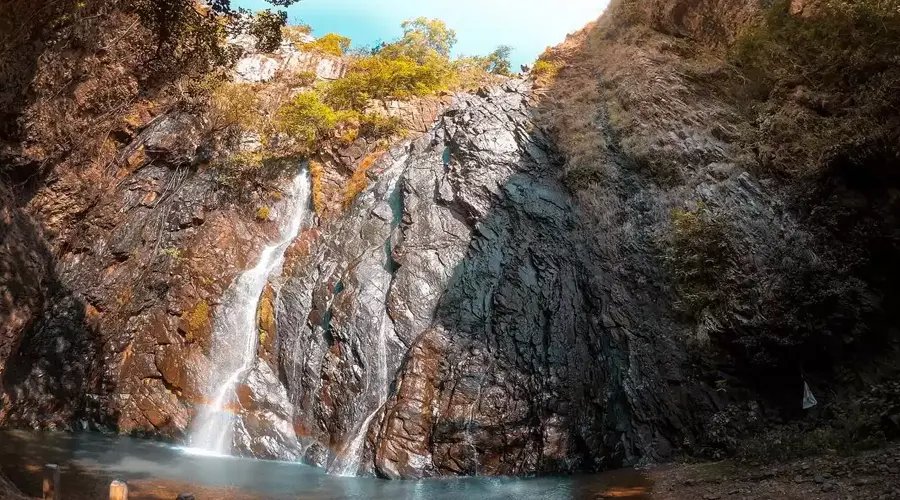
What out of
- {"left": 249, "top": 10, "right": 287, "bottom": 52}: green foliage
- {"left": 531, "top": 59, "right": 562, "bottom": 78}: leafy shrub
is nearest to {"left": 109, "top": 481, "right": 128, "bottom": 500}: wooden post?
{"left": 249, "top": 10, "right": 287, "bottom": 52}: green foliage

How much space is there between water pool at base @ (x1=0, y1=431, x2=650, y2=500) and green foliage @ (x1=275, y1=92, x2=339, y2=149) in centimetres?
1118

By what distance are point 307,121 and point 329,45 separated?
29.9 ft

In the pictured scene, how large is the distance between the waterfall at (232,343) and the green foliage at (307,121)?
3108 mm

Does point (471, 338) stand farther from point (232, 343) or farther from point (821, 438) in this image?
point (232, 343)

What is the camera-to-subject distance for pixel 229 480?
399 inches

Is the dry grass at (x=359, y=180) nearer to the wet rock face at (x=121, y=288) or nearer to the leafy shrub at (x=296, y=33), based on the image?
the wet rock face at (x=121, y=288)

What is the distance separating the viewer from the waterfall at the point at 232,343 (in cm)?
1323

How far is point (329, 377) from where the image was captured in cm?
1287

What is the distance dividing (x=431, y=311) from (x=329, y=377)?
108 inches

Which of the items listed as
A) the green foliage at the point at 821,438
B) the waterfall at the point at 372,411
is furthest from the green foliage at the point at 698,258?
the waterfall at the point at 372,411

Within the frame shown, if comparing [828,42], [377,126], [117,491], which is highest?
[377,126]

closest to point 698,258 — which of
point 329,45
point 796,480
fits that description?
point 796,480

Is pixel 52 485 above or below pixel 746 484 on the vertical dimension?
above

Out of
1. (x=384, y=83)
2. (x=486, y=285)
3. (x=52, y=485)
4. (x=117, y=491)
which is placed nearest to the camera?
(x=117, y=491)
